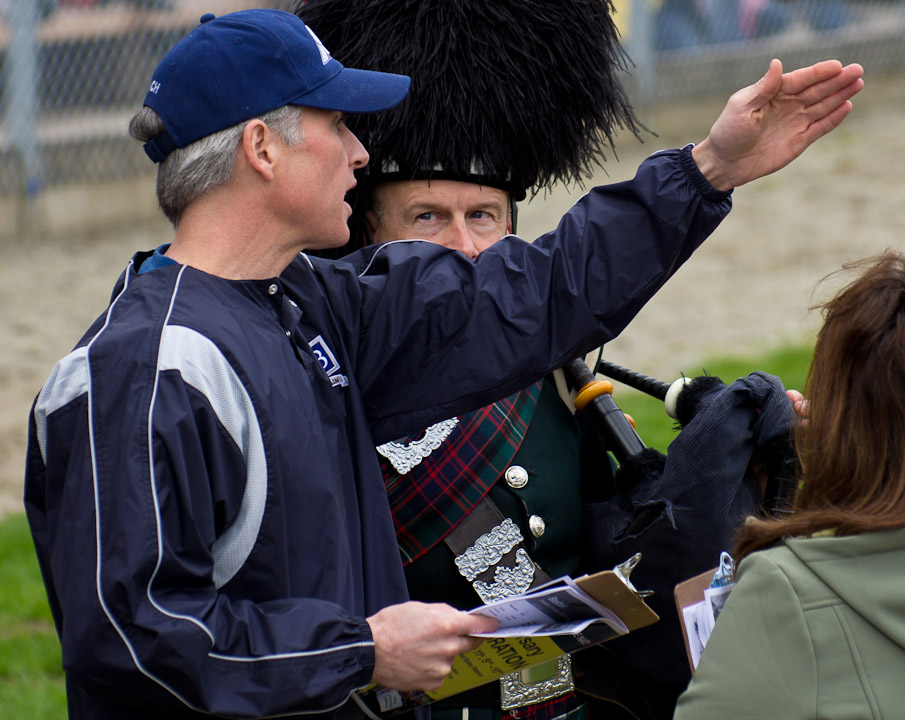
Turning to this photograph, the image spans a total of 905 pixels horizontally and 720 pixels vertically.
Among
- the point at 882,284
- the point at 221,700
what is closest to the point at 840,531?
the point at 882,284

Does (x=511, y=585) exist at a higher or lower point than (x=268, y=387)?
lower

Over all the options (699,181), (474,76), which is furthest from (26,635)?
(699,181)

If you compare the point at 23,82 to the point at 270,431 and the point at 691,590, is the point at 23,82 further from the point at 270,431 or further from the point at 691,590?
the point at 691,590

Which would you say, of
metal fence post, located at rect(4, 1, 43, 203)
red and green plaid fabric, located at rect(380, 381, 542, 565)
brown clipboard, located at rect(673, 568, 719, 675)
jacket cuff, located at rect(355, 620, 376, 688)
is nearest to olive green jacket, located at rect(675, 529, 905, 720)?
brown clipboard, located at rect(673, 568, 719, 675)

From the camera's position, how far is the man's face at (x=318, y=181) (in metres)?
1.92

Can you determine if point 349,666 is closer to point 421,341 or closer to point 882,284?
point 421,341

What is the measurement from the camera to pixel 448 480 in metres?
2.31

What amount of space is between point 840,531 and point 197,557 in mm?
851

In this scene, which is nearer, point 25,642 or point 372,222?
point 372,222

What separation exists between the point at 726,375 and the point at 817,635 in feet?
13.9

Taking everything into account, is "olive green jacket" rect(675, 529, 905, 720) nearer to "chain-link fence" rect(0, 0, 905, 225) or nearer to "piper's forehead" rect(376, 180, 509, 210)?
"piper's forehead" rect(376, 180, 509, 210)

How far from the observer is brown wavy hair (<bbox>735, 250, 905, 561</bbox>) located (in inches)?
60.9

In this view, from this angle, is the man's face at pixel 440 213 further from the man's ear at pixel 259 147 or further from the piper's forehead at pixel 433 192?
the man's ear at pixel 259 147

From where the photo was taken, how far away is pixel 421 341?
210 centimetres
